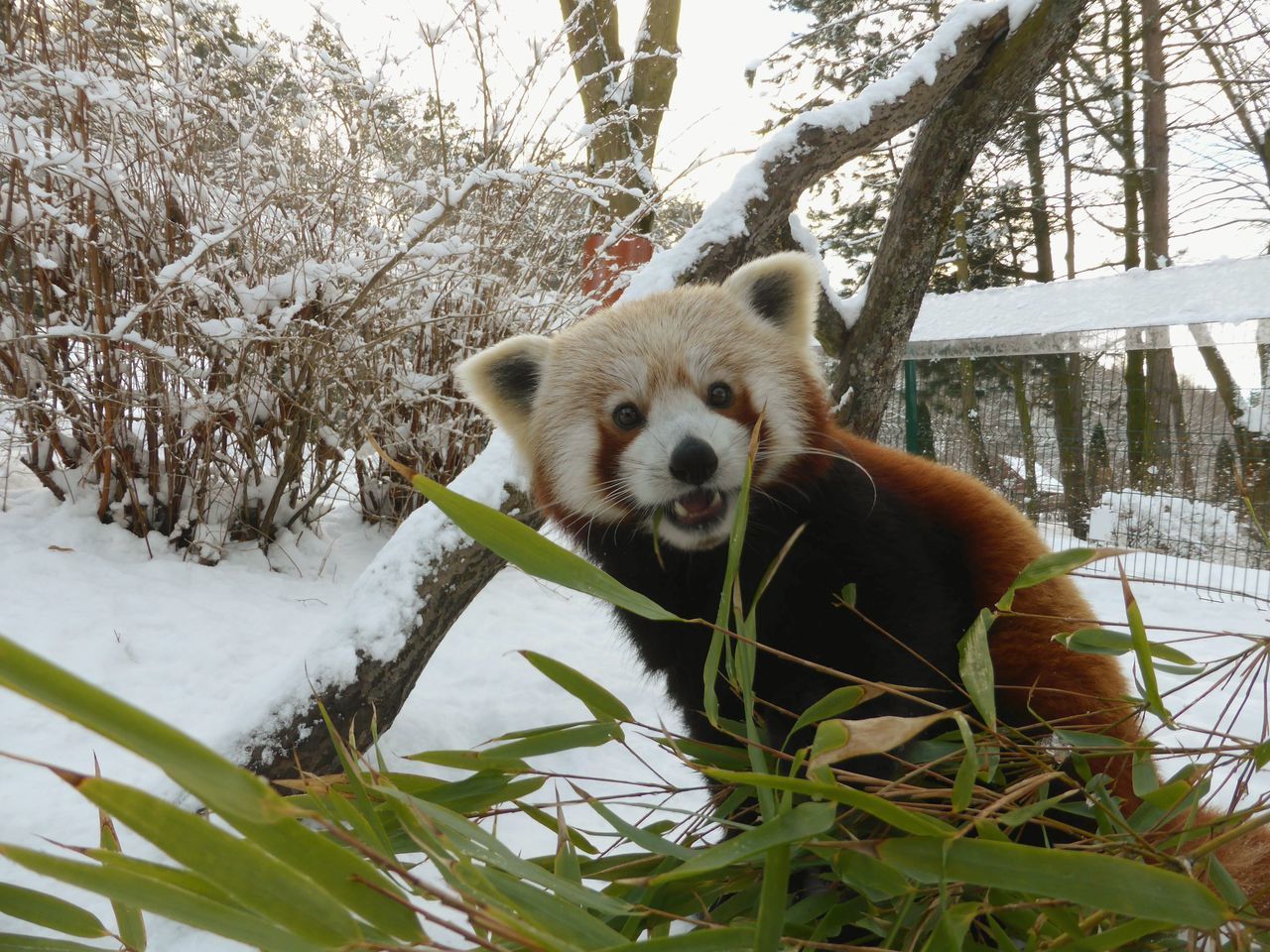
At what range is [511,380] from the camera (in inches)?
82.2

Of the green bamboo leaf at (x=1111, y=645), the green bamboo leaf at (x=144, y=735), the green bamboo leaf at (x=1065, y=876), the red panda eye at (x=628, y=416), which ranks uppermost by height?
the green bamboo leaf at (x=144, y=735)

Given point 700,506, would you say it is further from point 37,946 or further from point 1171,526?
point 1171,526

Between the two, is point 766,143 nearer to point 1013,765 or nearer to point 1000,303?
point 1013,765

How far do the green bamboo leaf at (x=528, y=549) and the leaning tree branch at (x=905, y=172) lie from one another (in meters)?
1.50

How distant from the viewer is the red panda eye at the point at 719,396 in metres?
1.82

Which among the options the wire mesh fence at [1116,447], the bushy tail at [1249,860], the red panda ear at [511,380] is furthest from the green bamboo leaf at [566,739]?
the wire mesh fence at [1116,447]

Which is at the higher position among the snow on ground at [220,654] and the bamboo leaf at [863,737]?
the bamboo leaf at [863,737]

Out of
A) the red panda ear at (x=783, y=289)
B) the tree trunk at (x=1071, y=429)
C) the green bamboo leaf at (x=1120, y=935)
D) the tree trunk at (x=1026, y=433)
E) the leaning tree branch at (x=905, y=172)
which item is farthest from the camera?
the tree trunk at (x=1026, y=433)

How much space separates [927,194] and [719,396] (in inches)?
69.1

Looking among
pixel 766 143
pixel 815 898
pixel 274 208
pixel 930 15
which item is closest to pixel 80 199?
pixel 274 208

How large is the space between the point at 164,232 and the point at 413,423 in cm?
159

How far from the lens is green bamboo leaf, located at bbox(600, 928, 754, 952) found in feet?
2.27

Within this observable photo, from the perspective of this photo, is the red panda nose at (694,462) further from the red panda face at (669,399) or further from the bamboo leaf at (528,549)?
the bamboo leaf at (528,549)

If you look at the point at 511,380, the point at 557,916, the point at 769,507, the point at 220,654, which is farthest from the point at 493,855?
the point at 220,654
